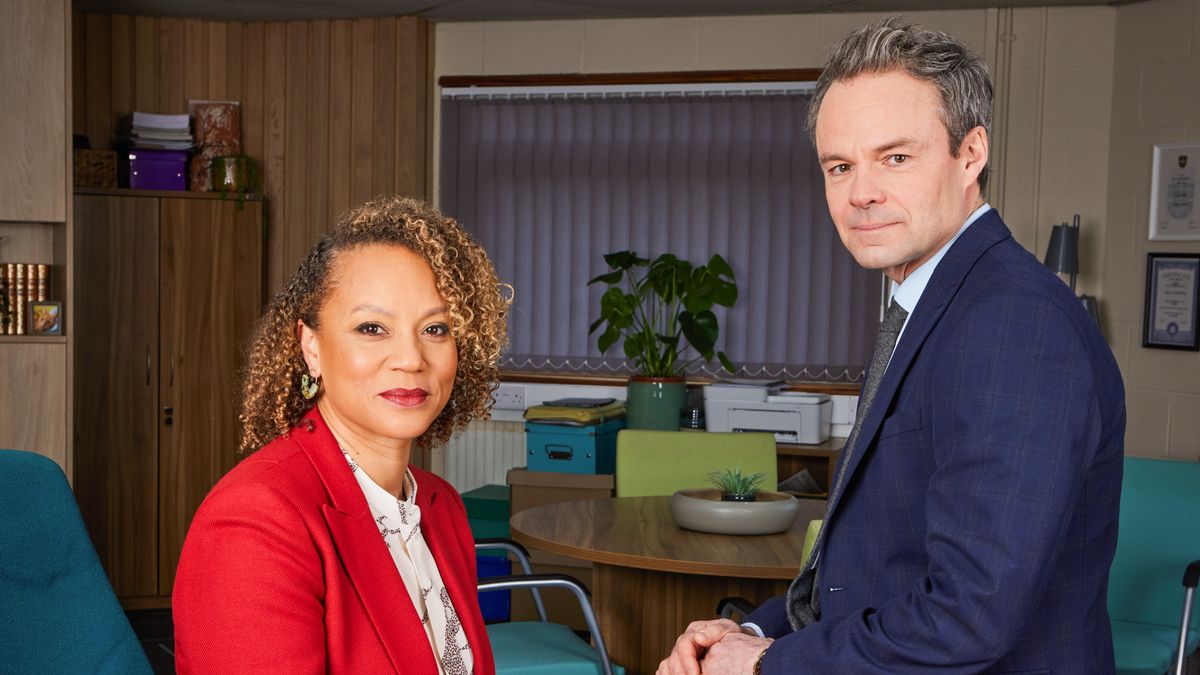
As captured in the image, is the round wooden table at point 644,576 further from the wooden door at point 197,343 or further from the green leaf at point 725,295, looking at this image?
the wooden door at point 197,343

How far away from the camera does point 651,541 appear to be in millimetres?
3148

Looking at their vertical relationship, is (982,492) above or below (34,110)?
below

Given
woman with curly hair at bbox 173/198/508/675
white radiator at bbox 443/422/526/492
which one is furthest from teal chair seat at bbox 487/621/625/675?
white radiator at bbox 443/422/526/492

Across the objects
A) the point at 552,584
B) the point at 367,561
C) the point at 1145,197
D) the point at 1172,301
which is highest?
the point at 1145,197

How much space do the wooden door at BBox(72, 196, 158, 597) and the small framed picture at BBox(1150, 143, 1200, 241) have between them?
4248mm

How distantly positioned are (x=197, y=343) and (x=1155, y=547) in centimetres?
393

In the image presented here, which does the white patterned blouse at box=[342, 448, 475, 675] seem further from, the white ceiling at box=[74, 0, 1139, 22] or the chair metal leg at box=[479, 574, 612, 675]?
the white ceiling at box=[74, 0, 1139, 22]

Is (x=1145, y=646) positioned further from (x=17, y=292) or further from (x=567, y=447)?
(x=17, y=292)

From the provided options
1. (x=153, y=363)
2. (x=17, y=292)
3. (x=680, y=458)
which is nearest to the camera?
(x=680, y=458)

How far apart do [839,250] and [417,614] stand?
3991 millimetres

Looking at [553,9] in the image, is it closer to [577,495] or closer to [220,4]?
[220,4]

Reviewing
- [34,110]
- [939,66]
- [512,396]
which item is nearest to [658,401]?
[512,396]

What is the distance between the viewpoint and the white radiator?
5.70 metres

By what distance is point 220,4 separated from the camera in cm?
525
